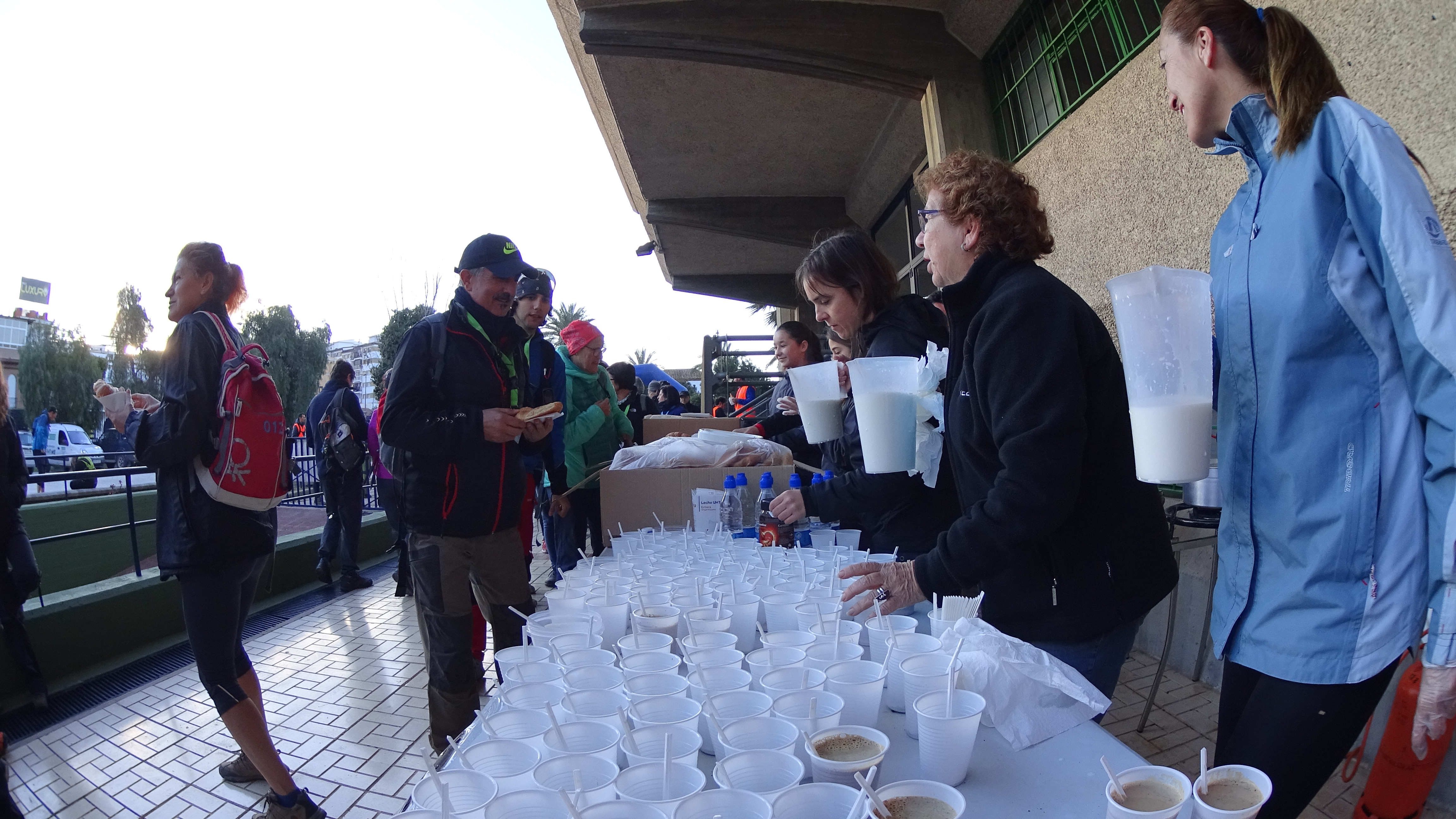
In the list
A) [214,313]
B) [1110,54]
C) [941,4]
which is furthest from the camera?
[941,4]

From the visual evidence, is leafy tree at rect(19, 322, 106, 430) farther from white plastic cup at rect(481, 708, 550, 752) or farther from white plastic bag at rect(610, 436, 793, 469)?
white plastic cup at rect(481, 708, 550, 752)

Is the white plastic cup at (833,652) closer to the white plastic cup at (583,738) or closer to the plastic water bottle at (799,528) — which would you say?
the white plastic cup at (583,738)

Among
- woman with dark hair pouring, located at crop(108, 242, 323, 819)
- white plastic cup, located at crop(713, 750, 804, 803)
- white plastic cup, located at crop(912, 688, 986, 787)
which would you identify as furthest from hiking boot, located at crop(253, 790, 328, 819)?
white plastic cup, located at crop(912, 688, 986, 787)

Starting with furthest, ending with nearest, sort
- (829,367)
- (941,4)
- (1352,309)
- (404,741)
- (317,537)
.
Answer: (317,537)
(941,4)
(404,741)
(829,367)
(1352,309)

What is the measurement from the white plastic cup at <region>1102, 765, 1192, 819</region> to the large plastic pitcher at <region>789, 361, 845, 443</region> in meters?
1.76

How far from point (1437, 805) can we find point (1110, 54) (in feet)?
12.3

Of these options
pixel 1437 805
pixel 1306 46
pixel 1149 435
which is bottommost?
pixel 1437 805

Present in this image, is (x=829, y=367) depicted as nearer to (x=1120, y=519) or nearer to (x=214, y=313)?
(x=1120, y=519)

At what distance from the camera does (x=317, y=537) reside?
7.02 metres

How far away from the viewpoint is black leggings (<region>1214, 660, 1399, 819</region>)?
1.21 metres

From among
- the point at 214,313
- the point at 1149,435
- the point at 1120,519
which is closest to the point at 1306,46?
the point at 1149,435

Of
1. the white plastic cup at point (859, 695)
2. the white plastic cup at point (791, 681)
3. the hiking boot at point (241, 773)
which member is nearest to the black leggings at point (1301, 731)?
the white plastic cup at point (859, 695)

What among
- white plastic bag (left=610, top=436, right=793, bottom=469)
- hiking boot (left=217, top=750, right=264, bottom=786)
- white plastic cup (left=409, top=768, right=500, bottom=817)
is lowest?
hiking boot (left=217, top=750, right=264, bottom=786)

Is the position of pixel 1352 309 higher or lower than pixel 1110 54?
lower
